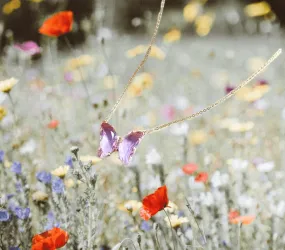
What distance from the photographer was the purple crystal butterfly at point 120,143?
83cm

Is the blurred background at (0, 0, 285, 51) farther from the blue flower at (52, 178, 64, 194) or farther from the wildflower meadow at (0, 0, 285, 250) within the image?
the blue flower at (52, 178, 64, 194)

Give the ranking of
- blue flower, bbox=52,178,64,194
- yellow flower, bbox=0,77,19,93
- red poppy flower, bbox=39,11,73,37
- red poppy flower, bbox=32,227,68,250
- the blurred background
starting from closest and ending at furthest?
red poppy flower, bbox=32,227,68,250 → blue flower, bbox=52,178,64,194 → yellow flower, bbox=0,77,19,93 → red poppy flower, bbox=39,11,73,37 → the blurred background

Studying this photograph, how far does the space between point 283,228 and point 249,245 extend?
0.38ft

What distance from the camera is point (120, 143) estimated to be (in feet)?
2.75

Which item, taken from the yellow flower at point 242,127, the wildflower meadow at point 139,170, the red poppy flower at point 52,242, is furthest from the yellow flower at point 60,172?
the yellow flower at point 242,127

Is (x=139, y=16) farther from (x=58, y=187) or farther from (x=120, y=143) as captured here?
(x=120, y=143)

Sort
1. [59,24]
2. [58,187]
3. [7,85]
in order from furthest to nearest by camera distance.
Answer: [59,24] < [7,85] < [58,187]

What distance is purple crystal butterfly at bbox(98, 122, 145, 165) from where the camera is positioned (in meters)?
0.83

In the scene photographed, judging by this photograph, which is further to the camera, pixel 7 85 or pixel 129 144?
pixel 7 85

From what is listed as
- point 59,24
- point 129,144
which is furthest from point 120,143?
point 59,24

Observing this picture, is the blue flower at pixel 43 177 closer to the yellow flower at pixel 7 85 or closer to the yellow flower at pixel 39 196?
the yellow flower at pixel 39 196

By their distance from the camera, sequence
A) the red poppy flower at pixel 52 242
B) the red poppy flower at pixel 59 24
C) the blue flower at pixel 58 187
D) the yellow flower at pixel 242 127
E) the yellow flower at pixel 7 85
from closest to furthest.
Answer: the red poppy flower at pixel 52 242 < the blue flower at pixel 58 187 < the yellow flower at pixel 7 85 < the red poppy flower at pixel 59 24 < the yellow flower at pixel 242 127

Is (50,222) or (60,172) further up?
(60,172)

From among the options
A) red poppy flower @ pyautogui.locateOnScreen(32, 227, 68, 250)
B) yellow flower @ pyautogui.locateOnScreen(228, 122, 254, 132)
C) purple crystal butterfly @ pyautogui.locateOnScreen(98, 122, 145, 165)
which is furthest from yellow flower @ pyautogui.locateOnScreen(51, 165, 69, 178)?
yellow flower @ pyautogui.locateOnScreen(228, 122, 254, 132)
